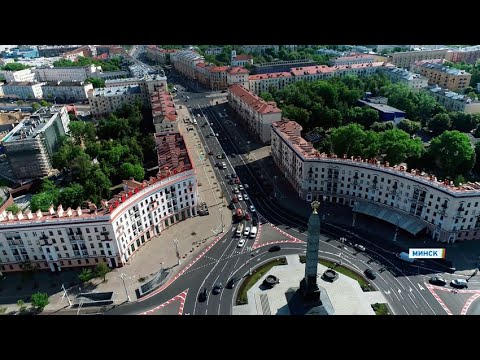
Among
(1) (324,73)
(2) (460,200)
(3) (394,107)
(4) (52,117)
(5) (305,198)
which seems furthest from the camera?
(1) (324,73)

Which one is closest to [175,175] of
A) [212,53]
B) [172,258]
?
[172,258]

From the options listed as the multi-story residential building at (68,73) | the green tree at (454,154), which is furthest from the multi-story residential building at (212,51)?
the green tree at (454,154)

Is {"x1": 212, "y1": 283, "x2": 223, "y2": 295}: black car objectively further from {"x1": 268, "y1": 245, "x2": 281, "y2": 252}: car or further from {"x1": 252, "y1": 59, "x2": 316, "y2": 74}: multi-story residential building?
{"x1": 252, "y1": 59, "x2": 316, "y2": 74}: multi-story residential building

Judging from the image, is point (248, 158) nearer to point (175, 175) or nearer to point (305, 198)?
point (305, 198)

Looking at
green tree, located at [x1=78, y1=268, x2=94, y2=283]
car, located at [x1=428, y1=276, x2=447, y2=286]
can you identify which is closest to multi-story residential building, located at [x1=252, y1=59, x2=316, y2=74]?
car, located at [x1=428, y1=276, x2=447, y2=286]

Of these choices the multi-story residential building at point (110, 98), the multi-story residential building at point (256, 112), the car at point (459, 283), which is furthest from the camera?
the multi-story residential building at point (110, 98)

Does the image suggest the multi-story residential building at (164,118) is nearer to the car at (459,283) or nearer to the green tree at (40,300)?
the green tree at (40,300)
